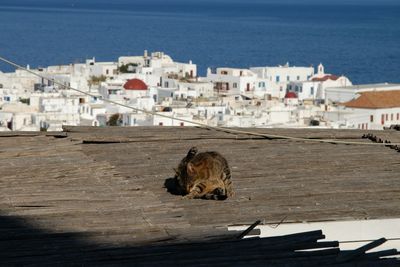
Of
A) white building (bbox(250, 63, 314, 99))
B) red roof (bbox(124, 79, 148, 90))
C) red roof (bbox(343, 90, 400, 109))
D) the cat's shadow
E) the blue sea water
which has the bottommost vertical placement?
the cat's shadow

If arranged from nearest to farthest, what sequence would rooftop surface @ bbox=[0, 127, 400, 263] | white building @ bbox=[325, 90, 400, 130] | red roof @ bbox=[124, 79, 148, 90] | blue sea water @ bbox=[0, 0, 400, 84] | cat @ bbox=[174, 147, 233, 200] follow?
rooftop surface @ bbox=[0, 127, 400, 263] < cat @ bbox=[174, 147, 233, 200] < white building @ bbox=[325, 90, 400, 130] < red roof @ bbox=[124, 79, 148, 90] < blue sea water @ bbox=[0, 0, 400, 84]

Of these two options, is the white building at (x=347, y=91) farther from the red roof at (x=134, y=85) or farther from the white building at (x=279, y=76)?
the red roof at (x=134, y=85)

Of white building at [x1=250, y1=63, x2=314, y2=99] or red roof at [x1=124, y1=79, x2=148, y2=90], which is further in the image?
white building at [x1=250, y1=63, x2=314, y2=99]

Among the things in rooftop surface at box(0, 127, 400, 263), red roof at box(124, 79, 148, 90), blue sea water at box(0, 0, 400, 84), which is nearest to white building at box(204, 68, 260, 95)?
red roof at box(124, 79, 148, 90)

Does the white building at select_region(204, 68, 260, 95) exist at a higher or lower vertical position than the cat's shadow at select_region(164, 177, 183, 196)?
higher

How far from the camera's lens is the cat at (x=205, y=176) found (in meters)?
5.32

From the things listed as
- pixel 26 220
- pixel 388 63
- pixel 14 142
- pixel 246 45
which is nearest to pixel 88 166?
pixel 14 142

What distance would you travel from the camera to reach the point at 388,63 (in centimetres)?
10188

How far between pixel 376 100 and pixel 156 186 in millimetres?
60409

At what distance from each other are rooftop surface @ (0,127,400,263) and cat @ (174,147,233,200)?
0.06m

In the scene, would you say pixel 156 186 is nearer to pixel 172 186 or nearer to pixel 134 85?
pixel 172 186

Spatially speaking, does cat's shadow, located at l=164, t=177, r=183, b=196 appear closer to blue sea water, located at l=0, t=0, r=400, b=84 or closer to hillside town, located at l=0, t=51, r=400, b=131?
hillside town, located at l=0, t=51, r=400, b=131

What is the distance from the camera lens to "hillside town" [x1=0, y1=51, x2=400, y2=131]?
169 ft

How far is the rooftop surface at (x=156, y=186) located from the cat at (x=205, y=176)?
0.06m
